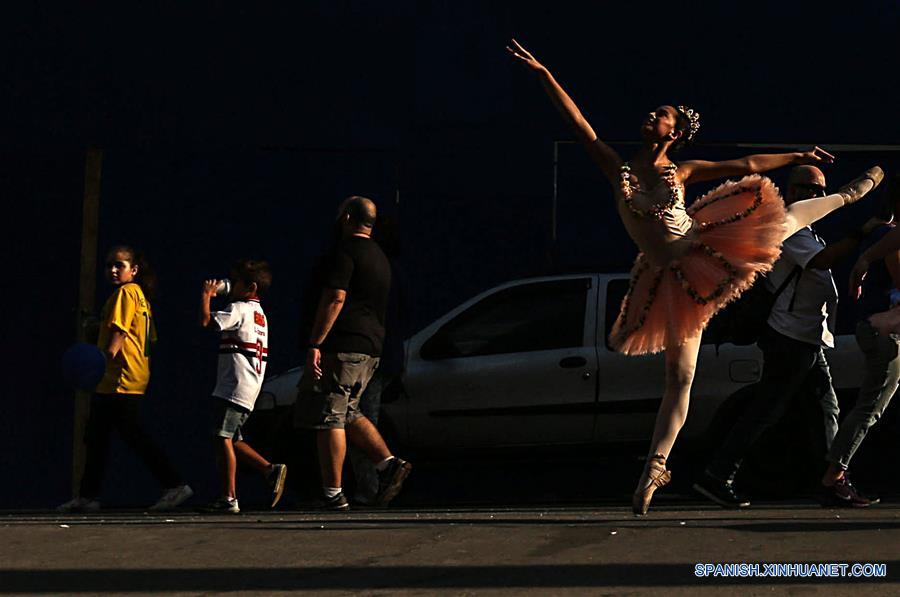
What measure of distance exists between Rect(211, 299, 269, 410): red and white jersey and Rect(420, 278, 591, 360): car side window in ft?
4.15

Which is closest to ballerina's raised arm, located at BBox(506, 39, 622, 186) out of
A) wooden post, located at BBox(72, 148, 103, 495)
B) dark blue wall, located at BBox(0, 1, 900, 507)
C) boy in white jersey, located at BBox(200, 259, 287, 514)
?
boy in white jersey, located at BBox(200, 259, 287, 514)

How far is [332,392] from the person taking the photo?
9641mm

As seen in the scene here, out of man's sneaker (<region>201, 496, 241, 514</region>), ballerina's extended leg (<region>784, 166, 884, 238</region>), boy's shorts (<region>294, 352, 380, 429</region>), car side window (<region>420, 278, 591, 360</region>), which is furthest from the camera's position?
car side window (<region>420, 278, 591, 360</region>)

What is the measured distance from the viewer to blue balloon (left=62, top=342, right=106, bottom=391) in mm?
10930

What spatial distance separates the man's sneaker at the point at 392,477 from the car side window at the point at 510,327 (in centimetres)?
184

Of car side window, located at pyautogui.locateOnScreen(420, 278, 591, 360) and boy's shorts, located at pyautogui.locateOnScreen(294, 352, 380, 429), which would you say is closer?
boy's shorts, located at pyautogui.locateOnScreen(294, 352, 380, 429)

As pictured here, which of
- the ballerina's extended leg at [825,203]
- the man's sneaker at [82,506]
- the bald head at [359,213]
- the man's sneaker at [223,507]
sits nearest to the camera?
the ballerina's extended leg at [825,203]

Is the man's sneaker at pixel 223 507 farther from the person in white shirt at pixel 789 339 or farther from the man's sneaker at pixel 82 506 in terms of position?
the person in white shirt at pixel 789 339

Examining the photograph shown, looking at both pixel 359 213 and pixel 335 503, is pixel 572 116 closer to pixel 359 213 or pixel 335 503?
pixel 359 213

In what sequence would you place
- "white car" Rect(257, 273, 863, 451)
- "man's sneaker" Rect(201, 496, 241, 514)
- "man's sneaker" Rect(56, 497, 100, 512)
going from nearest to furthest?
"man's sneaker" Rect(201, 496, 241, 514), "man's sneaker" Rect(56, 497, 100, 512), "white car" Rect(257, 273, 863, 451)

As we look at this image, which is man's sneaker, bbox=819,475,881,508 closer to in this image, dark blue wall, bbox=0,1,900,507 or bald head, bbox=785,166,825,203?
bald head, bbox=785,166,825,203

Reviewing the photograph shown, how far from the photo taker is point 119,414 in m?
11.1

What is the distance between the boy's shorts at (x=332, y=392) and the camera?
965 cm

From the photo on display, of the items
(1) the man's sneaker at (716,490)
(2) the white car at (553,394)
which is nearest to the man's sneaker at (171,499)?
(2) the white car at (553,394)
